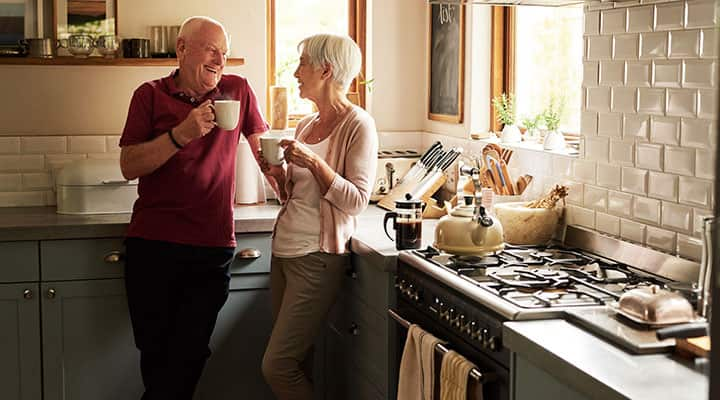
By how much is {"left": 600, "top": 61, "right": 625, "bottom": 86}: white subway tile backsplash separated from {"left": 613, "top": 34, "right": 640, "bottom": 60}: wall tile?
0.08 feet

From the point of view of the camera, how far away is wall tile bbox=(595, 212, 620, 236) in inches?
125

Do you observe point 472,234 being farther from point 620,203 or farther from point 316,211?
point 316,211

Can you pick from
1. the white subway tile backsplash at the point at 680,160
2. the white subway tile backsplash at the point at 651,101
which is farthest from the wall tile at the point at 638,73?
the white subway tile backsplash at the point at 680,160

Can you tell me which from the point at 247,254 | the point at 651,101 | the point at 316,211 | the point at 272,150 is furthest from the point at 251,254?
the point at 651,101

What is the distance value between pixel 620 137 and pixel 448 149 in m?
1.54

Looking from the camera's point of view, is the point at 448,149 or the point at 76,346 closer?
the point at 76,346

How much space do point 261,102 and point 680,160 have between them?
94.4 inches

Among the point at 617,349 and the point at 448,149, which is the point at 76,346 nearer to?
the point at 448,149

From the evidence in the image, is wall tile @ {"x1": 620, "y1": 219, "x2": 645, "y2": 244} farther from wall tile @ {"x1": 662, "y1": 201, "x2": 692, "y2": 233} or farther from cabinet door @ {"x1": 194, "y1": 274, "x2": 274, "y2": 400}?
cabinet door @ {"x1": 194, "y1": 274, "x2": 274, "y2": 400}

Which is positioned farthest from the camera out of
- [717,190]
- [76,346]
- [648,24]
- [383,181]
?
[383,181]

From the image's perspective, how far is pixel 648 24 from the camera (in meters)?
2.95

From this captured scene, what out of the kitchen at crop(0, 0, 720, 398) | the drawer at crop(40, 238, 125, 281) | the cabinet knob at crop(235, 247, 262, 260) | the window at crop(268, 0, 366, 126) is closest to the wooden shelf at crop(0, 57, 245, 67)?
the kitchen at crop(0, 0, 720, 398)

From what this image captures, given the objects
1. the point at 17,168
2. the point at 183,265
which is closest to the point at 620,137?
the point at 183,265

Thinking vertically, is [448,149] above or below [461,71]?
below
